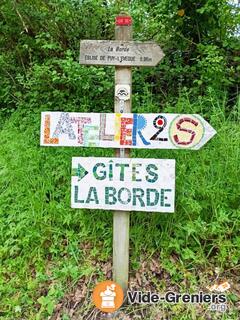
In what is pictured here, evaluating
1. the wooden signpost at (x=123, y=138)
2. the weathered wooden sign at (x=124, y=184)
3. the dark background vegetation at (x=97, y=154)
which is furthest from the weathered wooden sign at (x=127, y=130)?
the dark background vegetation at (x=97, y=154)

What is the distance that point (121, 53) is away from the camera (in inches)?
90.9

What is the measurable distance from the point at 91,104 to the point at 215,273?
7.62 ft

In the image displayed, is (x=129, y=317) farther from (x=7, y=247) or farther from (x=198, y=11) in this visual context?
(x=198, y=11)

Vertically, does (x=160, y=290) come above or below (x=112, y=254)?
below

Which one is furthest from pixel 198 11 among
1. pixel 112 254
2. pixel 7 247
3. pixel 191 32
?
pixel 7 247

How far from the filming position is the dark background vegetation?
2.42 metres

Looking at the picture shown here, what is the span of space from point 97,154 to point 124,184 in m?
0.87

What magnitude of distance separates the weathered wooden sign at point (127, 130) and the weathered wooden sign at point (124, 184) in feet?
0.38

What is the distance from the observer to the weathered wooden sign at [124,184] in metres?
2.27

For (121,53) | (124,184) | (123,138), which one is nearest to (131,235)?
(124,184)

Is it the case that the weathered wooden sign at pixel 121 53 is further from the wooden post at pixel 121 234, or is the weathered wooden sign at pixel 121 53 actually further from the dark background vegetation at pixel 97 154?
the dark background vegetation at pixel 97 154

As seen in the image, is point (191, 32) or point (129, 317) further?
point (191, 32)

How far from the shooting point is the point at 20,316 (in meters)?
2.31

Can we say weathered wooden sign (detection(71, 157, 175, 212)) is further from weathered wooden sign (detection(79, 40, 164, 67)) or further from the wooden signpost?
weathered wooden sign (detection(79, 40, 164, 67))
